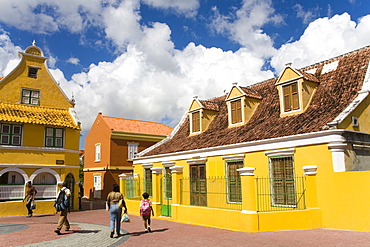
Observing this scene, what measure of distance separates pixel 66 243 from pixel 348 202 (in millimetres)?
8708

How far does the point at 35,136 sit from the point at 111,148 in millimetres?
8853

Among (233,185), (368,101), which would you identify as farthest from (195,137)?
(368,101)

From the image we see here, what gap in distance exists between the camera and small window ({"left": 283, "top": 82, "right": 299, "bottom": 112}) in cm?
1414

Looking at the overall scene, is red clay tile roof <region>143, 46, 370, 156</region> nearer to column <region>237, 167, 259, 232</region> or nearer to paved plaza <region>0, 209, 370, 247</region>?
column <region>237, 167, 259, 232</region>

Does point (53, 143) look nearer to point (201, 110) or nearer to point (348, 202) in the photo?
point (201, 110)

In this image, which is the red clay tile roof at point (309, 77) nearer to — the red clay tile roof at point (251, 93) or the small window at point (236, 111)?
the red clay tile roof at point (251, 93)

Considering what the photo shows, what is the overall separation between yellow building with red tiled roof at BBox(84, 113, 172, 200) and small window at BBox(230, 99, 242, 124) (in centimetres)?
1374

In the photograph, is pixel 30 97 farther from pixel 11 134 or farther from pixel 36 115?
pixel 11 134

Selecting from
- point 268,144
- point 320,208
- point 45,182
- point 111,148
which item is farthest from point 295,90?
point 111,148

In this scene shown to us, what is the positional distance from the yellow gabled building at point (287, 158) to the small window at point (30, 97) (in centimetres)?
872

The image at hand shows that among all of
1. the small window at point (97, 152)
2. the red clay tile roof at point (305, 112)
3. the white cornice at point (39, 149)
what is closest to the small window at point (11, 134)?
the white cornice at point (39, 149)

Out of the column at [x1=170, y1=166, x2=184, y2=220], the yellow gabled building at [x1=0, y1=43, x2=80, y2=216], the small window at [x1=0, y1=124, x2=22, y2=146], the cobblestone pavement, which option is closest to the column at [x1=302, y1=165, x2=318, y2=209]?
the column at [x1=170, y1=166, x2=184, y2=220]

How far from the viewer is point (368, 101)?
1237cm

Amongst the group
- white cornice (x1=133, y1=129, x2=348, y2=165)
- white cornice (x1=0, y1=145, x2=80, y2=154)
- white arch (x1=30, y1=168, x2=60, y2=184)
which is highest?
white cornice (x1=0, y1=145, x2=80, y2=154)
